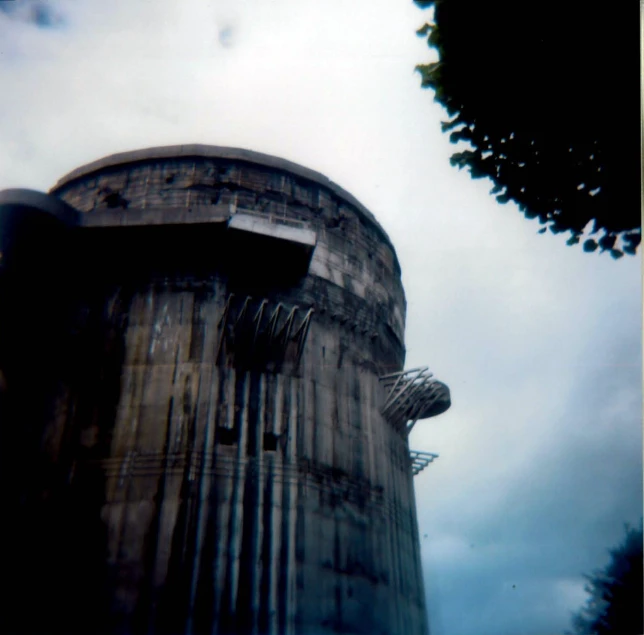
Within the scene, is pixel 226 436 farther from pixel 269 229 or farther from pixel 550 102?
pixel 550 102

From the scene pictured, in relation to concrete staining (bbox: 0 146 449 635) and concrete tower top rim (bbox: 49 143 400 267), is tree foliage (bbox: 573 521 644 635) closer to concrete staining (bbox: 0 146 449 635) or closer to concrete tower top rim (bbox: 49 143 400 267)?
concrete staining (bbox: 0 146 449 635)

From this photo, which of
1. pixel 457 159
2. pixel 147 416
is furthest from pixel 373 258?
pixel 457 159

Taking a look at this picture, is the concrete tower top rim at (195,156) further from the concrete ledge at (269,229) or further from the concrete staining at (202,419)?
the concrete ledge at (269,229)

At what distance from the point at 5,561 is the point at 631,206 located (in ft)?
41.8

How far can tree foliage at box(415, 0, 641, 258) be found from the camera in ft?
26.2

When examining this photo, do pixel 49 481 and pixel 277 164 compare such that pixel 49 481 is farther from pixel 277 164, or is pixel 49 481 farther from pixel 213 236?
→ pixel 277 164

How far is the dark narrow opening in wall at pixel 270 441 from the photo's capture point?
47.9 ft

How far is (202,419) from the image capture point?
1410 cm

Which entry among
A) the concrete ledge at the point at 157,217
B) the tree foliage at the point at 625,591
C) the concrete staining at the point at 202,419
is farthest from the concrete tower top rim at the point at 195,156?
the tree foliage at the point at 625,591

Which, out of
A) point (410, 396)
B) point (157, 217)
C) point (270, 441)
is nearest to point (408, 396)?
point (410, 396)

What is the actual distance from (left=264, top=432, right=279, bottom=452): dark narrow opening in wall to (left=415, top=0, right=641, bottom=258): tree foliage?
314 inches

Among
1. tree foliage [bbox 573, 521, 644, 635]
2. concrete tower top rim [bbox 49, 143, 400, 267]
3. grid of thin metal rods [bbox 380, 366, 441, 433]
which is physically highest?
concrete tower top rim [bbox 49, 143, 400, 267]

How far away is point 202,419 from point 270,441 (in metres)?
1.67

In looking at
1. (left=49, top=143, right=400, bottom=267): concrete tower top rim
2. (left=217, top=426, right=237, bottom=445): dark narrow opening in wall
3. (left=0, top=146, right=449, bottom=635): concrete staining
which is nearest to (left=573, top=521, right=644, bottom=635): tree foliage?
(left=0, top=146, right=449, bottom=635): concrete staining
